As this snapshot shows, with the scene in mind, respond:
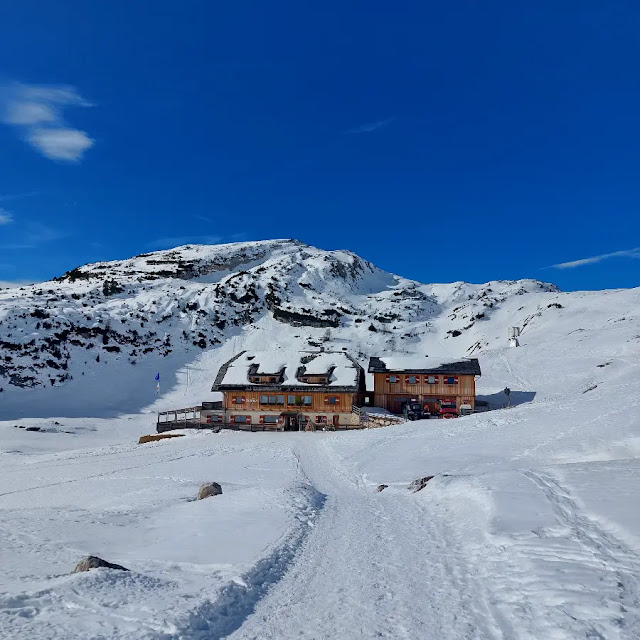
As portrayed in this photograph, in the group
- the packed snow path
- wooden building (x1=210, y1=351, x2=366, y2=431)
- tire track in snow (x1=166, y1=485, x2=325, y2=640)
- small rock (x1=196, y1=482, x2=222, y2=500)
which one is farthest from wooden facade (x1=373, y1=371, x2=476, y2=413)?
tire track in snow (x1=166, y1=485, x2=325, y2=640)

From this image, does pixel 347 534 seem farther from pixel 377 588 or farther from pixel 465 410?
pixel 465 410

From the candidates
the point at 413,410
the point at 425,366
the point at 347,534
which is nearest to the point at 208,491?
the point at 347,534

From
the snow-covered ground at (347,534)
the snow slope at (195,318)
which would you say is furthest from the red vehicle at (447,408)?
the snow slope at (195,318)

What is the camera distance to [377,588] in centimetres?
889

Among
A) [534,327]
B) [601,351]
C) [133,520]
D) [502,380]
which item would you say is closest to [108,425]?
[133,520]

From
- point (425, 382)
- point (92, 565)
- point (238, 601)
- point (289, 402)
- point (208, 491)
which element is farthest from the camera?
point (425, 382)

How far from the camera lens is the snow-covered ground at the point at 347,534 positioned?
24.2 ft

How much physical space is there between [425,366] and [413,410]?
19.3ft

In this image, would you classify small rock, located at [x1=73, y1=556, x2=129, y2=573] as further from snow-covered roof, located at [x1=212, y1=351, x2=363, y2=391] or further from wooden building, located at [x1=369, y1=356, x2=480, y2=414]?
wooden building, located at [x1=369, y1=356, x2=480, y2=414]

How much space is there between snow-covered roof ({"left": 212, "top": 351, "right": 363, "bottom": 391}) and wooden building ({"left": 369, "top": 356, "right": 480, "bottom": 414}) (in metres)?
3.48

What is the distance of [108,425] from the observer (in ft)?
180

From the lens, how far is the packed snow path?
7.23 metres

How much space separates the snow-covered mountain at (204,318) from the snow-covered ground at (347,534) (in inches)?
1255

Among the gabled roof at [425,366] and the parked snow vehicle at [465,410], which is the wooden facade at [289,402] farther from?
the parked snow vehicle at [465,410]
